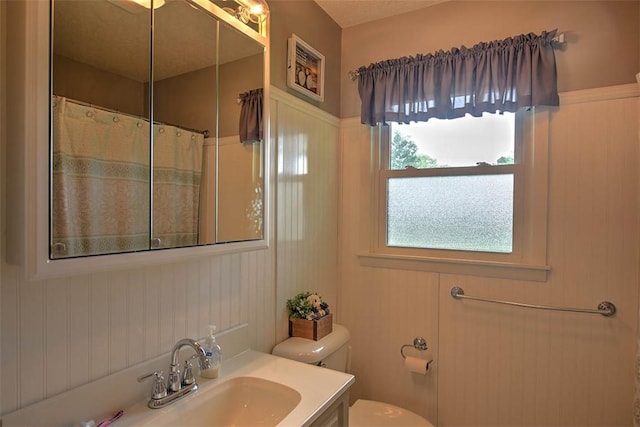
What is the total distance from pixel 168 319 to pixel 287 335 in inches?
28.8

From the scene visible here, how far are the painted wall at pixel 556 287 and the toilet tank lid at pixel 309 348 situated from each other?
47cm

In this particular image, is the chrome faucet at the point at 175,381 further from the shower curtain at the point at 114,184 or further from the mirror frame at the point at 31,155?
the mirror frame at the point at 31,155

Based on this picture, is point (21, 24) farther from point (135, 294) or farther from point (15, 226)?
point (135, 294)

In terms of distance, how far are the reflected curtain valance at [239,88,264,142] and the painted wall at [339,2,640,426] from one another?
90 centimetres

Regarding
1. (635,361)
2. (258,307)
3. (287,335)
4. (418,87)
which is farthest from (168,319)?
(635,361)

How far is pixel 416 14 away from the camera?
82.8 inches

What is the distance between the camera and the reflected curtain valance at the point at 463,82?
5.74 feet

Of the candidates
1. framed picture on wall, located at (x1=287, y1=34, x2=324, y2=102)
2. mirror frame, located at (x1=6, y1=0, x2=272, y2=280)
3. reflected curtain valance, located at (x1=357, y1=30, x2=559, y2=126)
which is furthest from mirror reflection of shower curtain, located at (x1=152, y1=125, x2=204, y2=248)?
reflected curtain valance, located at (x1=357, y1=30, x2=559, y2=126)

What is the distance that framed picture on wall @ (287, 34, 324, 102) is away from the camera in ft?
6.03

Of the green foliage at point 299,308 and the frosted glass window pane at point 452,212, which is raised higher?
the frosted glass window pane at point 452,212

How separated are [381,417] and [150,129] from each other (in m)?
1.74

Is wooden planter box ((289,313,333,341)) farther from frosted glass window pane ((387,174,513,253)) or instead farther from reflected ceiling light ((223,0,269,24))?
reflected ceiling light ((223,0,269,24))

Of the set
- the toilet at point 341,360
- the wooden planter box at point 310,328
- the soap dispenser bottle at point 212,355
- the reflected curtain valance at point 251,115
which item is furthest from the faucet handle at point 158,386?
the reflected curtain valance at point 251,115

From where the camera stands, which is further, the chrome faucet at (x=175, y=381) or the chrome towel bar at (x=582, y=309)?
the chrome towel bar at (x=582, y=309)
